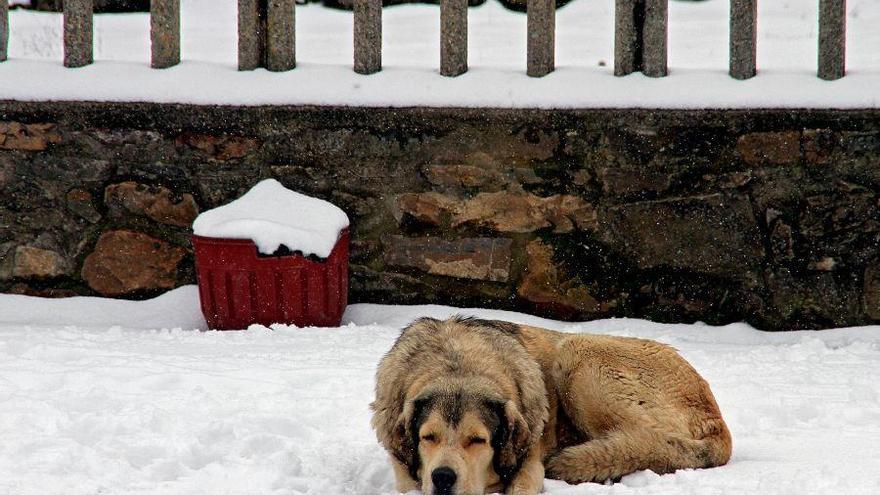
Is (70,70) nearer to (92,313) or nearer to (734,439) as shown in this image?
(92,313)

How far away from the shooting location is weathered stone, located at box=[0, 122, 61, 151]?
6.04 m

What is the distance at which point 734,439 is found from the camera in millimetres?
4109

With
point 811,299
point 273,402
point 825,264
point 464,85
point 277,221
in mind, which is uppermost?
point 464,85

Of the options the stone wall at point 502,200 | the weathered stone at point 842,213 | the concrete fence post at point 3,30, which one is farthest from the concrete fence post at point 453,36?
the concrete fence post at point 3,30

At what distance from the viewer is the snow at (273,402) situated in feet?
11.2

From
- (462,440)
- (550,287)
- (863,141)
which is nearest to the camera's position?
(462,440)

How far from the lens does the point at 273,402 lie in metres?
4.38

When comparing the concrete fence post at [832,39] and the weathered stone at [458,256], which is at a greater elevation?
the concrete fence post at [832,39]

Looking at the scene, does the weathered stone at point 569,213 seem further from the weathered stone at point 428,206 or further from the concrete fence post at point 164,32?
the concrete fence post at point 164,32

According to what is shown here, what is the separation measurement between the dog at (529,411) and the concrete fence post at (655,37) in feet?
7.74

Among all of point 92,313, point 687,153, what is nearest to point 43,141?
point 92,313

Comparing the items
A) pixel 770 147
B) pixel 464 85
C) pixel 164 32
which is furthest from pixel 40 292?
pixel 770 147

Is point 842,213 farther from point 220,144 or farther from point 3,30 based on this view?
point 3,30

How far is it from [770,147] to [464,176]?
5.80 ft
